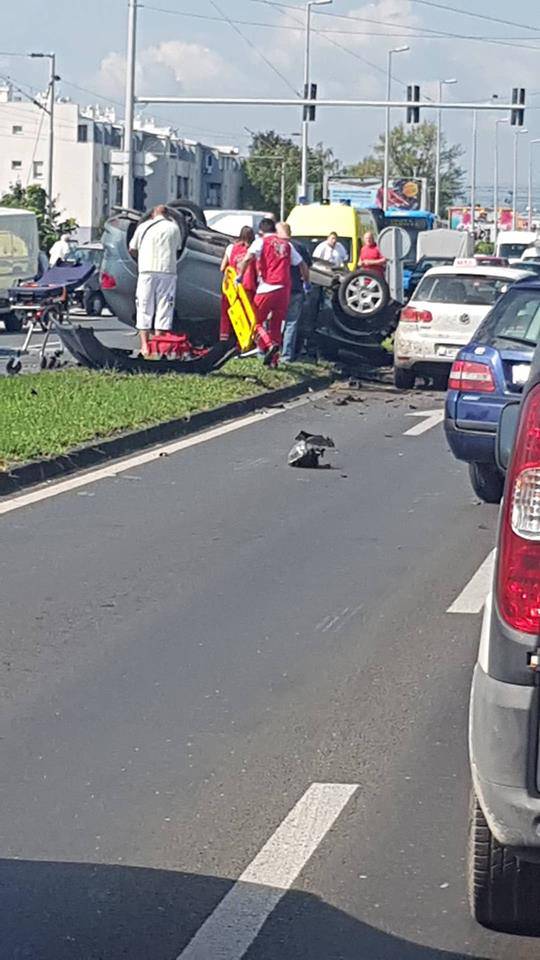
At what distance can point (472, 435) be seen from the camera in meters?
12.4

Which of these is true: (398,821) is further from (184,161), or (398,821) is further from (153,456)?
(184,161)

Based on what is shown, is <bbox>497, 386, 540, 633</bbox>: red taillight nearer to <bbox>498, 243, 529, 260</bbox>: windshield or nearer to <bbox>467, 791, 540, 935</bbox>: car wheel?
<bbox>467, 791, 540, 935</bbox>: car wheel

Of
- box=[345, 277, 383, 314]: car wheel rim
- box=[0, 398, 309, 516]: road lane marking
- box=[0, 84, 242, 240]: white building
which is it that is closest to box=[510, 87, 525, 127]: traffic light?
box=[345, 277, 383, 314]: car wheel rim

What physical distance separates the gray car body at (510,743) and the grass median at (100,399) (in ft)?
27.9

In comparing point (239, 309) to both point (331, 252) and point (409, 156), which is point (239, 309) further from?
point (409, 156)

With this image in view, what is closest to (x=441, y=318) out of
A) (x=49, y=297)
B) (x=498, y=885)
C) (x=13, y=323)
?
(x=49, y=297)

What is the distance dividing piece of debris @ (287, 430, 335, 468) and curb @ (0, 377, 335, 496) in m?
1.28

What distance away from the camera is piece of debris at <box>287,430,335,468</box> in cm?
1429

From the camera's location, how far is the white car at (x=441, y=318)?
69.6 feet

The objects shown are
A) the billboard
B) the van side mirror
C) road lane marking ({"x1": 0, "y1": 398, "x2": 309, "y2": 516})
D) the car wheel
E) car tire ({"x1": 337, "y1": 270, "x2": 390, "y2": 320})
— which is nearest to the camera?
the car wheel

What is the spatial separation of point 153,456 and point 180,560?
4546 mm

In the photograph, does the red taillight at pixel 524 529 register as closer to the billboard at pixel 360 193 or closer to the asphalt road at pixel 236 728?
the asphalt road at pixel 236 728

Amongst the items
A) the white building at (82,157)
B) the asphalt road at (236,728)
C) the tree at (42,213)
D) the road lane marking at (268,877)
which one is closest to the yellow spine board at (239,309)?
the asphalt road at (236,728)

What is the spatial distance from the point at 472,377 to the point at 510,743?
334 inches
